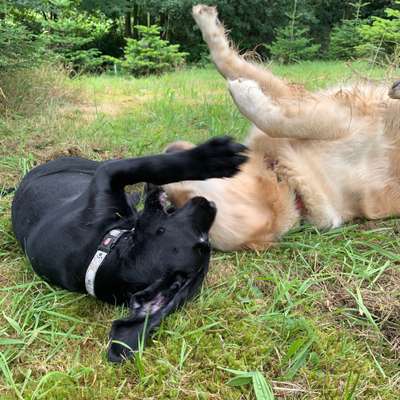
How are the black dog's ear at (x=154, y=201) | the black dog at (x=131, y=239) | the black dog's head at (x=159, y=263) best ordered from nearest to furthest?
the black dog's head at (x=159, y=263), the black dog at (x=131, y=239), the black dog's ear at (x=154, y=201)

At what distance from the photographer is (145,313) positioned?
6.32 feet

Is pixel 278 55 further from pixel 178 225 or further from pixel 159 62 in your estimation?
pixel 178 225

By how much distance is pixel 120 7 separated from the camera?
1564 cm

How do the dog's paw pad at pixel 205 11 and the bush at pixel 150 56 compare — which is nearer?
the dog's paw pad at pixel 205 11

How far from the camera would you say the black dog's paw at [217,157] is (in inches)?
→ 90.5

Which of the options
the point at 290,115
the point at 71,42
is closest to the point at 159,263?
the point at 290,115

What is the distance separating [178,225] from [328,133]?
117 cm

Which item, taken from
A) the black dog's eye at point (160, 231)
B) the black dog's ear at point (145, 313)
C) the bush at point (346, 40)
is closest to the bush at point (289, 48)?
the bush at point (346, 40)

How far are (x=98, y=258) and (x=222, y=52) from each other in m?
1.84

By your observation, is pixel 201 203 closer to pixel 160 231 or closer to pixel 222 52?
pixel 160 231

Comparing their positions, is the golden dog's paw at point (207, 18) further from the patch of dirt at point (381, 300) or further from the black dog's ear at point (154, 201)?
the patch of dirt at point (381, 300)

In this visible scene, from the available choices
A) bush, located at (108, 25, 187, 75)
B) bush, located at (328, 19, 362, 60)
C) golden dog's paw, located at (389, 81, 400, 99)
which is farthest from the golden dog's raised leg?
bush, located at (328, 19, 362, 60)

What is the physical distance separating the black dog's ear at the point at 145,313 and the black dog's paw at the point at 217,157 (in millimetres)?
534

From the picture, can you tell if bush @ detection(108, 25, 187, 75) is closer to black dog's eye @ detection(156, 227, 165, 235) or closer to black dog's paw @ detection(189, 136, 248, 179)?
black dog's paw @ detection(189, 136, 248, 179)
